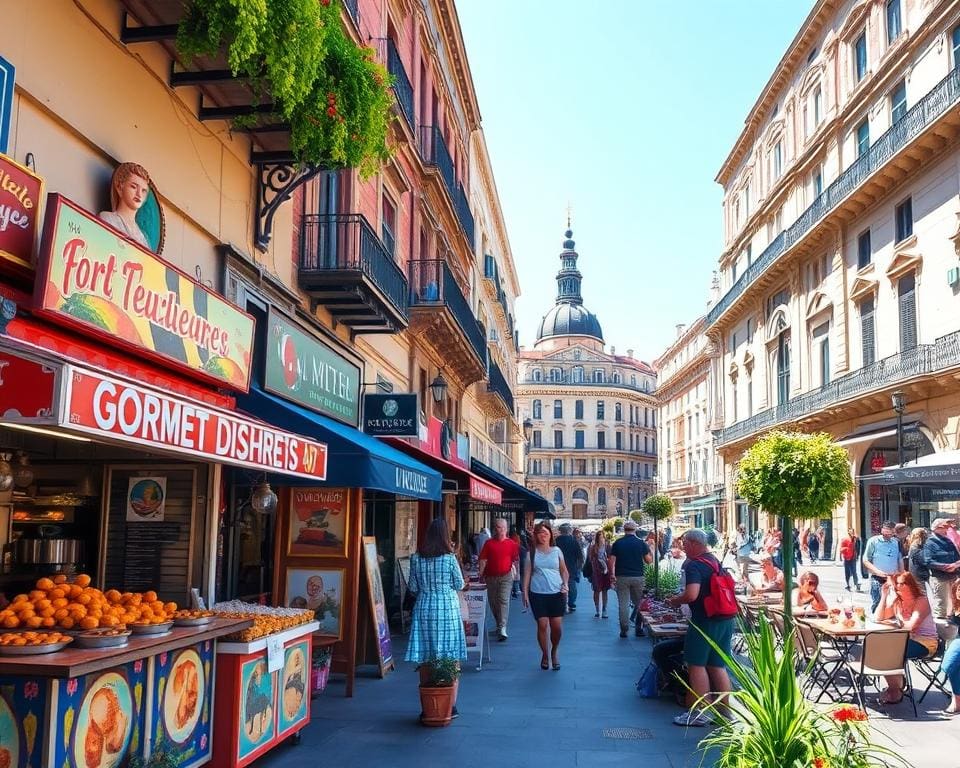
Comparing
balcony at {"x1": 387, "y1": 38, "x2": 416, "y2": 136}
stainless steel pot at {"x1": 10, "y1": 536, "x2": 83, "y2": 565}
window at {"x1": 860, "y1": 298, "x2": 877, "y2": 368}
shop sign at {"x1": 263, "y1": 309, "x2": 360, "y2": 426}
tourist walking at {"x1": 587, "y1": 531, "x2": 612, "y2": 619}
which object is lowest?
tourist walking at {"x1": 587, "y1": 531, "x2": 612, "y2": 619}

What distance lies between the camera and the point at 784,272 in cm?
3838

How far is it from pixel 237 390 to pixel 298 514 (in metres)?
2.09

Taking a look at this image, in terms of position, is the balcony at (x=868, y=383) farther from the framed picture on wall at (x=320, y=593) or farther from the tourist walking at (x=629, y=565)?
the framed picture on wall at (x=320, y=593)

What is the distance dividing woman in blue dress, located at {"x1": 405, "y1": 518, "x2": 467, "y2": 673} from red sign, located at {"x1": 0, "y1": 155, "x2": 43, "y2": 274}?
446 cm

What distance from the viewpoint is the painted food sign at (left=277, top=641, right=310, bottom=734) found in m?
7.07

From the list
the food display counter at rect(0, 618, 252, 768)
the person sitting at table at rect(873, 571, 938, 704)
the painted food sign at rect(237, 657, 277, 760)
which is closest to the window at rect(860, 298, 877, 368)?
the person sitting at table at rect(873, 571, 938, 704)

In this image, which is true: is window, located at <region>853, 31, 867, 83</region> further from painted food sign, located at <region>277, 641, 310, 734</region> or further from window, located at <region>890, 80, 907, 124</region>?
painted food sign, located at <region>277, 641, 310, 734</region>

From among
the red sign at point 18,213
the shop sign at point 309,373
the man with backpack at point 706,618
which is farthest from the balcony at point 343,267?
the red sign at point 18,213

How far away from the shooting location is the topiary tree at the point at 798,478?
1016 cm

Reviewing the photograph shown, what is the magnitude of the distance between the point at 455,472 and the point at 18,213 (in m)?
11.3

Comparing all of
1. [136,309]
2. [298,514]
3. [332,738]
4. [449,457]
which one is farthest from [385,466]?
[449,457]

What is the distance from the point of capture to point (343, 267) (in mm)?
11461

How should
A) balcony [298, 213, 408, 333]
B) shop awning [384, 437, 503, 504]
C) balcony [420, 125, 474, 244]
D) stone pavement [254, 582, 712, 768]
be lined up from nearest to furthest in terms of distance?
stone pavement [254, 582, 712, 768], balcony [298, 213, 408, 333], shop awning [384, 437, 503, 504], balcony [420, 125, 474, 244]

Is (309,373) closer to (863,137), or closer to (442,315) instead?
(442,315)
